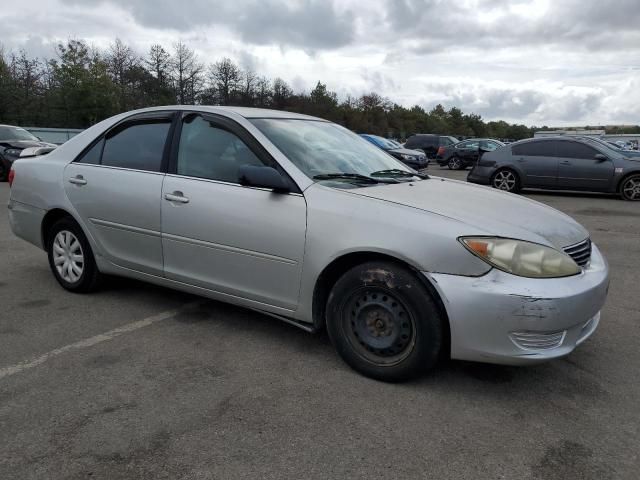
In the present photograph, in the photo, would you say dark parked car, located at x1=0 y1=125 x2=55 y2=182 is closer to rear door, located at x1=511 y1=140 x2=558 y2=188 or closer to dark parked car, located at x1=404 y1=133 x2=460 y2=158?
rear door, located at x1=511 y1=140 x2=558 y2=188

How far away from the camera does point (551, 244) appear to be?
2.95 metres

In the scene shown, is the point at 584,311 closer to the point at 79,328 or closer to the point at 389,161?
the point at 389,161

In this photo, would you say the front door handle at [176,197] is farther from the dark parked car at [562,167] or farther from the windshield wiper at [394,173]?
the dark parked car at [562,167]

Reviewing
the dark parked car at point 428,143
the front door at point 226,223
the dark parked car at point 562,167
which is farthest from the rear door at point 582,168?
the dark parked car at point 428,143

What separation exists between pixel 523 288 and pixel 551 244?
16.3 inches

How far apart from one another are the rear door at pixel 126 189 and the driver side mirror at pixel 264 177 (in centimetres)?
91

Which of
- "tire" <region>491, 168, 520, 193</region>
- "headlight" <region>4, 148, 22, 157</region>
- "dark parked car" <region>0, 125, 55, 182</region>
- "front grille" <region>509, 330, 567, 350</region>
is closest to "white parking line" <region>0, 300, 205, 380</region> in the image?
"front grille" <region>509, 330, 567, 350</region>

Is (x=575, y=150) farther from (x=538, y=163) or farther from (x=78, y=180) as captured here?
(x=78, y=180)

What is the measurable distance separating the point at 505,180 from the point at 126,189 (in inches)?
427

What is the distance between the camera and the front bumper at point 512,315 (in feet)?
8.83

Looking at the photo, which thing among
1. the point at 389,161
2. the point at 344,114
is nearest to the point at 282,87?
the point at 344,114

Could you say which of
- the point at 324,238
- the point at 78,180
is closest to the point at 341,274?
the point at 324,238

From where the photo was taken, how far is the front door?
3.30 meters

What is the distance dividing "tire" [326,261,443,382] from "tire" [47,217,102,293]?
93.5 inches
